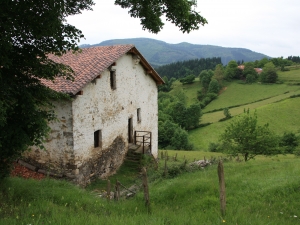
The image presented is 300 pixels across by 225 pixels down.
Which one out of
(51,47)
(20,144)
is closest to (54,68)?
(51,47)

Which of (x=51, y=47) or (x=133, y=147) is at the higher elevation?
(x=51, y=47)

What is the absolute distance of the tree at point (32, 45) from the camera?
6.09 m

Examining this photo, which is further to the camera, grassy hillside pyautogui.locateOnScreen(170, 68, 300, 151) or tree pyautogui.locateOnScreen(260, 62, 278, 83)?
tree pyautogui.locateOnScreen(260, 62, 278, 83)

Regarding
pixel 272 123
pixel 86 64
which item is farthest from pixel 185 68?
pixel 86 64

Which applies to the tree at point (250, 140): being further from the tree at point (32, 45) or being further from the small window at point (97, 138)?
the tree at point (32, 45)

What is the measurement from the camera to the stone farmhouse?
13117mm

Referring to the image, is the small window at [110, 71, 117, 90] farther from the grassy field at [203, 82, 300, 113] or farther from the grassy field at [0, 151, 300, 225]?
the grassy field at [203, 82, 300, 113]

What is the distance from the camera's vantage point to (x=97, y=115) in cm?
1487

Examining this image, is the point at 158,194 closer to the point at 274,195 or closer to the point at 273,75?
the point at 274,195

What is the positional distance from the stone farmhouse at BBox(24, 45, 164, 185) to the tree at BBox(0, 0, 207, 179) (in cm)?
429

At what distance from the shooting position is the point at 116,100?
16.8 metres

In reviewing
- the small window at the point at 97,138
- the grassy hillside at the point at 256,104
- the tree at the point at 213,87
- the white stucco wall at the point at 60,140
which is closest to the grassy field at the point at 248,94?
the grassy hillside at the point at 256,104

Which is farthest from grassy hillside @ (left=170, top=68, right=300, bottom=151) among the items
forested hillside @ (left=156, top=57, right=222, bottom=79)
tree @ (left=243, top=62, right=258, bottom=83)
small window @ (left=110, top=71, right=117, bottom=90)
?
forested hillside @ (left=156, top=57, right=222, bottom=79)

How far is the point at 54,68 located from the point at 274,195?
7524mm
